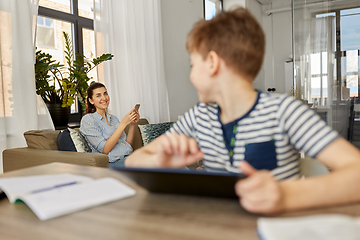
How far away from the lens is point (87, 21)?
375cm

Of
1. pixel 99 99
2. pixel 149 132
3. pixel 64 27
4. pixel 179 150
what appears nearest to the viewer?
pixel 179 150

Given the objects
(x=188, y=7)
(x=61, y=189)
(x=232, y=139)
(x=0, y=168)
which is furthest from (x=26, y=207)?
(x=188, y=7)

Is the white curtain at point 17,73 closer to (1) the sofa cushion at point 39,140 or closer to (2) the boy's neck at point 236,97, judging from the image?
(1) the sofa cushion at point 39,140

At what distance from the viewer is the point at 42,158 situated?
2.26 meters

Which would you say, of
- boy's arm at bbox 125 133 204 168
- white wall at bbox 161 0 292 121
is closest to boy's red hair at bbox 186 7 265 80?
boy's arm at bbox 125 133 204 168

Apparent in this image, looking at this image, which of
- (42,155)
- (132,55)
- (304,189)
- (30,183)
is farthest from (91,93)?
(304,189)

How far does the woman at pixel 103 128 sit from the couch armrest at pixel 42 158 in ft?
1.14

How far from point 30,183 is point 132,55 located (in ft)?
9.91

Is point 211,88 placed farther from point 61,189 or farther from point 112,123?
point 112,123

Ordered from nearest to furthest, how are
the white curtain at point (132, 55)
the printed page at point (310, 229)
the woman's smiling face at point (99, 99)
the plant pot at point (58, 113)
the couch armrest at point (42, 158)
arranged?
the printed page at point (310, 229), the couch armrest at point (42, 158), the woman's smiling face at point (99, 99), the plant pot at point (58, 113), the white curtain at point (132, 55)

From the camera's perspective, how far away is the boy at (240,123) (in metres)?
0.77

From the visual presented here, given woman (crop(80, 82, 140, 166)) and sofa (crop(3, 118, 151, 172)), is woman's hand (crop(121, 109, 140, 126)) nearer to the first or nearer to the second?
woman (crop(80, 82, 140, 166))

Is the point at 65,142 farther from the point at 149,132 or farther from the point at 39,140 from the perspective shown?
the point at 149,132

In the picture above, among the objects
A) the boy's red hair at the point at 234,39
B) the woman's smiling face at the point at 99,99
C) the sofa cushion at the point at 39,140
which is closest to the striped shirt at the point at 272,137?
the boy's red hair at the point at 234,39
